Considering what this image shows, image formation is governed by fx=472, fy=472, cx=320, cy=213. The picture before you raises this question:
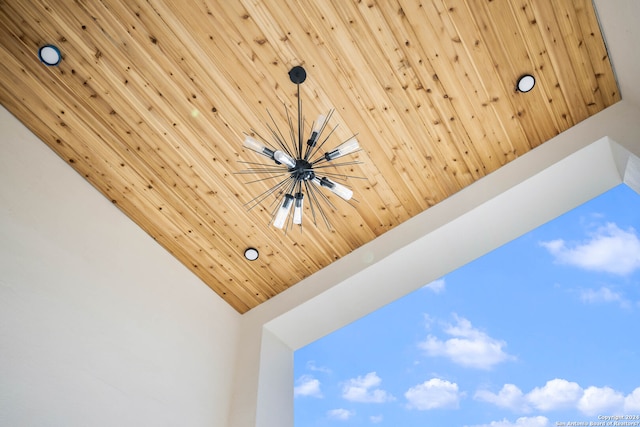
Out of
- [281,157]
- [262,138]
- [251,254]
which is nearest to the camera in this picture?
[281,157]

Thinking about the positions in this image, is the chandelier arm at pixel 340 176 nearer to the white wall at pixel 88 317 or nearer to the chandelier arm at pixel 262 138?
the chandelier arm at pixel 262 138

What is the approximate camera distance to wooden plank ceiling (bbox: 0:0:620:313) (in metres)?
2.87

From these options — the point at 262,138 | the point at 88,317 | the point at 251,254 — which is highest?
the point at 262,138

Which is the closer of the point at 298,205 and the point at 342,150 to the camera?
the point at 342,150

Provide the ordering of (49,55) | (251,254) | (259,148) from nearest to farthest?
(259,148) → (49,55) → (251,254)

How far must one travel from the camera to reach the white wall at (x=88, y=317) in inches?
100

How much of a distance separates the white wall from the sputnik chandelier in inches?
39.2

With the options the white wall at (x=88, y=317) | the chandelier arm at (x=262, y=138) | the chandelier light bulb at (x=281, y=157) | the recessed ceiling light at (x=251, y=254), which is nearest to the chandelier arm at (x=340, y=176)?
the chandelier arm at (x=262, y=138)

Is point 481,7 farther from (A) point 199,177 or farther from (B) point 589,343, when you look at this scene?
(B) point 589,343

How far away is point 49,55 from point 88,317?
165 centimetres

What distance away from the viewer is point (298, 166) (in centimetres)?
248

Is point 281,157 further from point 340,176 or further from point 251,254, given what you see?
point 251,254

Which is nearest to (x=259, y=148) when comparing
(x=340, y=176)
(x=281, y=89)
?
(x=281, y=89)

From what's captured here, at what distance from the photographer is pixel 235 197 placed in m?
3.62
